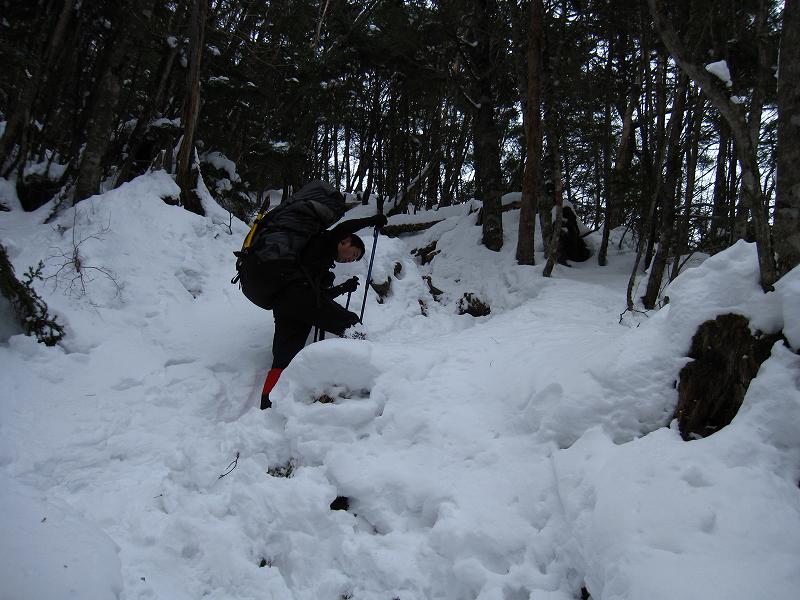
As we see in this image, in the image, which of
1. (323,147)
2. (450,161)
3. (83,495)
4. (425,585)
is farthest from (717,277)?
(323,147)

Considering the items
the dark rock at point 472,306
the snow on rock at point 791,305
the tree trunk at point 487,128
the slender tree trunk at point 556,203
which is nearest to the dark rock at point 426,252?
the tree trunk at point 487,128

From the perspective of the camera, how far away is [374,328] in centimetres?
624

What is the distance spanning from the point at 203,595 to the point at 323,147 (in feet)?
64.7

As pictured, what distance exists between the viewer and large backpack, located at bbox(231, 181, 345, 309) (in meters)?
4.30

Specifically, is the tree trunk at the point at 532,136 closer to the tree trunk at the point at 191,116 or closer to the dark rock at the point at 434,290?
the dark rock at the point at 434,290

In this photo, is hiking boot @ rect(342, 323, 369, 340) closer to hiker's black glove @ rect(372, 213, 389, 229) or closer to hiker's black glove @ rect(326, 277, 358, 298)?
hiker's black glove @ rect(326, 277, 358, 298)

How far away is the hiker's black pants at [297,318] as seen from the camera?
440cm

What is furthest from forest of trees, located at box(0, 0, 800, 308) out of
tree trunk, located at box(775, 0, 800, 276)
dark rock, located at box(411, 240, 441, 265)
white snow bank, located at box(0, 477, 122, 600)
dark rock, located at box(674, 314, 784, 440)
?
white snow bank, located at box(0, 477, 122, 600)

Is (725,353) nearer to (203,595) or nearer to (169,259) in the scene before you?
(203,595)

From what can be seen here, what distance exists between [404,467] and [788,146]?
3.00 metres

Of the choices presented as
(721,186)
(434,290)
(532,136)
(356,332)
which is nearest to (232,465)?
(356,332)

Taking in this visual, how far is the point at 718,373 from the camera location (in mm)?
2602

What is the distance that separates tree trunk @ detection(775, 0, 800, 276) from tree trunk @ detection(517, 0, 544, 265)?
476 cm

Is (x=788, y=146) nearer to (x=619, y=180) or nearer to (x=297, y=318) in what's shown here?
(x=297, y=318)
